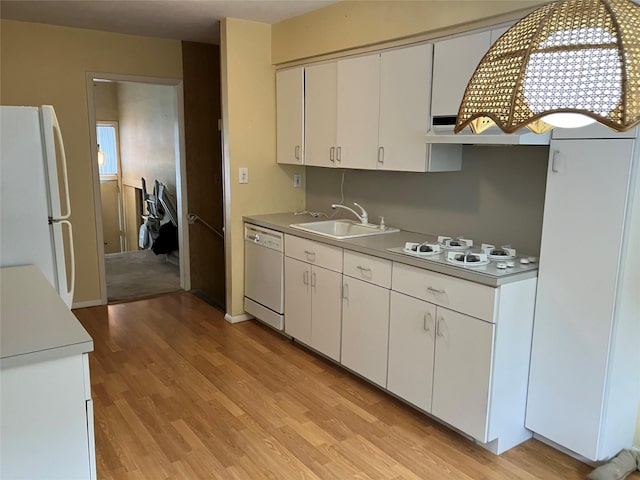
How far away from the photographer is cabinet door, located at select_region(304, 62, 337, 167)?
372cm

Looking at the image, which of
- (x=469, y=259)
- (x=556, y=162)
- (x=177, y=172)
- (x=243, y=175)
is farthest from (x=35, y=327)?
(x=177, y=172)

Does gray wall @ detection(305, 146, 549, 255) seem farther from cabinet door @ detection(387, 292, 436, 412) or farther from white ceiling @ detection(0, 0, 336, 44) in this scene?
white ceiling @ detection(0, 0, 336, 44)

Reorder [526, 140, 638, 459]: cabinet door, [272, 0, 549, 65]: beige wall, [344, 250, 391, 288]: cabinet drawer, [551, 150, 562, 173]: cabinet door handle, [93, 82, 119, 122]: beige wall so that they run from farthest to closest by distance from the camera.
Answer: [93, 82, 119, 122]: beige wall, [344, 250, 391, 288]: cabinet drawer, [272, 0, 549, 65]: beige wall, [551, 150, 562, 173]: cabinet door handle, [526, 140, 638, 459]: cabinet door

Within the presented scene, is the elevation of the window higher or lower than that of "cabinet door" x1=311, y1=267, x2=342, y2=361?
higher

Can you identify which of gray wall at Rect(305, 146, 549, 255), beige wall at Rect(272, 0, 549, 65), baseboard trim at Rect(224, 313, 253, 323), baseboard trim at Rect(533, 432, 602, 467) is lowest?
baseboard trim at Rect(533, 432, 602, 467)

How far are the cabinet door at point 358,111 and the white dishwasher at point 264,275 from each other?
0.83 metres

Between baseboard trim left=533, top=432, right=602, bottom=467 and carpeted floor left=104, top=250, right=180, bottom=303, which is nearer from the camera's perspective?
baseboard trim left=533, top=432, right=602, bottom=467

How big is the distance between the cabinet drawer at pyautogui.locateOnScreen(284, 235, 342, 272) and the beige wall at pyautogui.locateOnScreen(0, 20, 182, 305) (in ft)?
6.82

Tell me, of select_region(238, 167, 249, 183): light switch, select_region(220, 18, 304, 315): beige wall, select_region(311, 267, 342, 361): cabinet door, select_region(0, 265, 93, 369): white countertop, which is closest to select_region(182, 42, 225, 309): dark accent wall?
select_region(220, 18, 304, 315): beige wall

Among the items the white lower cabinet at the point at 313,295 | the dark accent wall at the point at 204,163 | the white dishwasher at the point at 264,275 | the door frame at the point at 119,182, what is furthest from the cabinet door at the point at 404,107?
the door frame at the point at 119,182

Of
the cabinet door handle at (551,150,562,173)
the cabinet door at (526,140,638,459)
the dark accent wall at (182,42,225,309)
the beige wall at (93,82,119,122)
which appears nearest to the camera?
the cabinet door at (526,140,638,459)

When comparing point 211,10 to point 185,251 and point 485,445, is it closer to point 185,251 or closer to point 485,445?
point 185,251

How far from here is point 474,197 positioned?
3.10 metres

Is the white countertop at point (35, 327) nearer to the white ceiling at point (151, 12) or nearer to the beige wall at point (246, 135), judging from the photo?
the beige wall at point (246, 135)
